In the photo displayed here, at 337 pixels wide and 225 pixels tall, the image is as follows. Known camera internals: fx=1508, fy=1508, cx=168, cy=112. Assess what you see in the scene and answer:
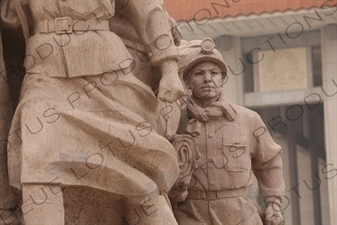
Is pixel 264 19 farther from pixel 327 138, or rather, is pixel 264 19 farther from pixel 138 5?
pixel 138 5

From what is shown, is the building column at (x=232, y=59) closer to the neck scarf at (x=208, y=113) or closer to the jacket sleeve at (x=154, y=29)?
the neck scarf at (x=208, y=113)

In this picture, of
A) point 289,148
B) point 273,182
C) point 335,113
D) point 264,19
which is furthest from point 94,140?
point 289,148

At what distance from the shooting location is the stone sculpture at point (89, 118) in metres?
9.29

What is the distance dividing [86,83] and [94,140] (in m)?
0.40

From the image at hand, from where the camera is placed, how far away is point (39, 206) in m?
9.19

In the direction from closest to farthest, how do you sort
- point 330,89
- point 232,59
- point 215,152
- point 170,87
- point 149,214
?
point 170,87, point 149,214, point 215,152, point 330,89, point 232,59

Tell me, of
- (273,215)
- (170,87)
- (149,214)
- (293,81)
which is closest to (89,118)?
(170,87)

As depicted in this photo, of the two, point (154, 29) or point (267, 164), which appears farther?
point (267, 164)

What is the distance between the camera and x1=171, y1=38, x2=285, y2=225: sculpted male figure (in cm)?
1052

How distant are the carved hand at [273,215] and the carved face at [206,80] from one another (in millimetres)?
881

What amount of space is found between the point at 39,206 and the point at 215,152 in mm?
1776

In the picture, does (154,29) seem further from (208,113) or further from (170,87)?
(208,113)

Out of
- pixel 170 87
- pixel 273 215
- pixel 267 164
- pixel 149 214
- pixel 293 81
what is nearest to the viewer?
pixel 170 87

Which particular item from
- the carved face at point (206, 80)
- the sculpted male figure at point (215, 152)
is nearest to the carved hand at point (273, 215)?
the sculpted male figure at point (215, 152)
